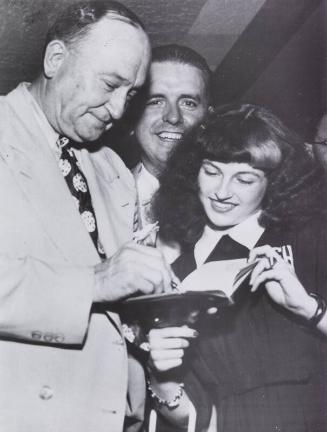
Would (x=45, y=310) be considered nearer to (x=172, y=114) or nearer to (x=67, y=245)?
(x=67, y=245)

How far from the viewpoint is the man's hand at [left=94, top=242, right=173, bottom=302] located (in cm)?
146

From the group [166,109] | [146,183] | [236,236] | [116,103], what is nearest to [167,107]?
[166,109]

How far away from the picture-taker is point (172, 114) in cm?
236

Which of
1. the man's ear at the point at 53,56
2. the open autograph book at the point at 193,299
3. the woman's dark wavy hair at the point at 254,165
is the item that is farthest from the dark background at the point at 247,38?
the open autograph book at the point at 193,299

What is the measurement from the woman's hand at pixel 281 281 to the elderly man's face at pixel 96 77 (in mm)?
752

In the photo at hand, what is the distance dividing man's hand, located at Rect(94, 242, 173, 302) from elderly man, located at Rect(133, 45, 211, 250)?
2.71 feet

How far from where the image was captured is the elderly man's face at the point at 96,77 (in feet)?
5.73

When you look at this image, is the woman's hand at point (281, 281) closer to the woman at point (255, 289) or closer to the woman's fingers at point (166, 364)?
the woman at point (255, 289)

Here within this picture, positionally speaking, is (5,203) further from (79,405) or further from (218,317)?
(218,317)

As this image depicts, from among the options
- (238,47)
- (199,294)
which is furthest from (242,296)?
(238,47)

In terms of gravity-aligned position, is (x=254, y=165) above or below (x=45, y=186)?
above

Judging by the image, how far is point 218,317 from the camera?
5.77ft

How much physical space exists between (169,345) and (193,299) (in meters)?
0.29

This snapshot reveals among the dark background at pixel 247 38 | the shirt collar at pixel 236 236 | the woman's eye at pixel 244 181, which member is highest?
the dark background at pixel 247 38
